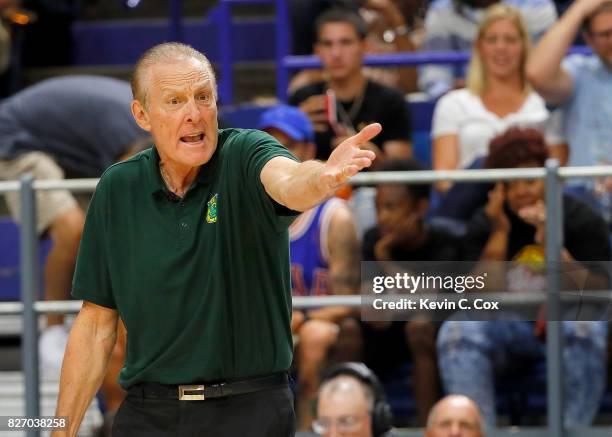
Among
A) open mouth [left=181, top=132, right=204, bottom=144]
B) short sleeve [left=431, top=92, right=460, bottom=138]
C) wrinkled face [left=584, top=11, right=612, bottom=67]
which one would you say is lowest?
open mouth [left=181, top=132, right=204, bottom=144]

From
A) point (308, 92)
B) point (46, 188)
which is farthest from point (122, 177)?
point (308, 92)

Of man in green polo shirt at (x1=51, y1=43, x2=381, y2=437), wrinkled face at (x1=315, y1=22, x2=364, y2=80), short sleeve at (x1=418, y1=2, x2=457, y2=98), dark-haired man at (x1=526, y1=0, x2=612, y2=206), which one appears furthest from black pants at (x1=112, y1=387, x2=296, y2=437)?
short sleeve at (x1=418, y1=2, x2=457, y2=98)

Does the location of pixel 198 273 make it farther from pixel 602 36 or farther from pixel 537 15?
pixel 537 15

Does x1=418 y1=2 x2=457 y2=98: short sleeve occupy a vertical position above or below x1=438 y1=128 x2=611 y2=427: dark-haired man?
above

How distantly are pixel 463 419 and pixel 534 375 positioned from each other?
0.57 meters

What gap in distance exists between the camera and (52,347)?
17.6 feet

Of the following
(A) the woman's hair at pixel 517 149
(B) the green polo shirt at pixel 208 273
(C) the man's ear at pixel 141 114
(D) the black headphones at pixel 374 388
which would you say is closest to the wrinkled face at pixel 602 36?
(A) the woman's hair at pixel 517 149

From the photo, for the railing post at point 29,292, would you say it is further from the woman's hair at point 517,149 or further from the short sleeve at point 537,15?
the short sleeve at point 537,15

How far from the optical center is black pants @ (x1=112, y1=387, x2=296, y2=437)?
3176 mm

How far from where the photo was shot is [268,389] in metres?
3.22

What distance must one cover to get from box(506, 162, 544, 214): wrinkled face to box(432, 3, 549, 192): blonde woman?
0.85 metres

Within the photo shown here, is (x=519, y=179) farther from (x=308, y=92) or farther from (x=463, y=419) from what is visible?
(x=308, y=92)

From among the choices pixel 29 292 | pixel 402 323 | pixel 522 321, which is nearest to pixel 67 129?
pixel 29 292

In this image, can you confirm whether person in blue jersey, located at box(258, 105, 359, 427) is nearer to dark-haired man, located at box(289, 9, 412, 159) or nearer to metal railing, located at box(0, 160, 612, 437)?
metal railing, located at box(0, 160, 612, 437)
